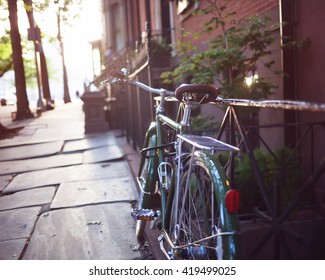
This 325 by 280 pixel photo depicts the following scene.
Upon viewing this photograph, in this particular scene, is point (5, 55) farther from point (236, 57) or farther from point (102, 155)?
point (102, 155)

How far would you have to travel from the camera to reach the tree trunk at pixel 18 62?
2.34 meters

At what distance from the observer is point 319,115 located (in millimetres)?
3588

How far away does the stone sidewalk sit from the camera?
2.51 meters

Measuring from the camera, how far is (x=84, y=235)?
2863 millimetres

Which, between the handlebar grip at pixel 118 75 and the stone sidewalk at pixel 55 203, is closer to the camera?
the stone sidewalk at pixel 55 203

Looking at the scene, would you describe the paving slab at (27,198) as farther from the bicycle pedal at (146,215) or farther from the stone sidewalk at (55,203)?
the bicycle pedal at (146,215)

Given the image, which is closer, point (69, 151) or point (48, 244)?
point (48, 244)

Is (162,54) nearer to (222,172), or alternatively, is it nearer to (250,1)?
(250,1)

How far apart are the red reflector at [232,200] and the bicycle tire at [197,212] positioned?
0.10 metres

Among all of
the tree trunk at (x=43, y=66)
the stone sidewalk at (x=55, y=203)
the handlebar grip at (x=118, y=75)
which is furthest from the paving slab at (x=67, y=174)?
the handlebar grip at (x=118, y=75)

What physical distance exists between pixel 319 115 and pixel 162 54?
17.0 ft

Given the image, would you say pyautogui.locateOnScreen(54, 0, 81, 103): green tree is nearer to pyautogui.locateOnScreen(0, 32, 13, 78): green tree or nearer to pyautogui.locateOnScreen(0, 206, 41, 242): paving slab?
pyautogui.locateOnScreen(0, 32, 13, 78): green tree
